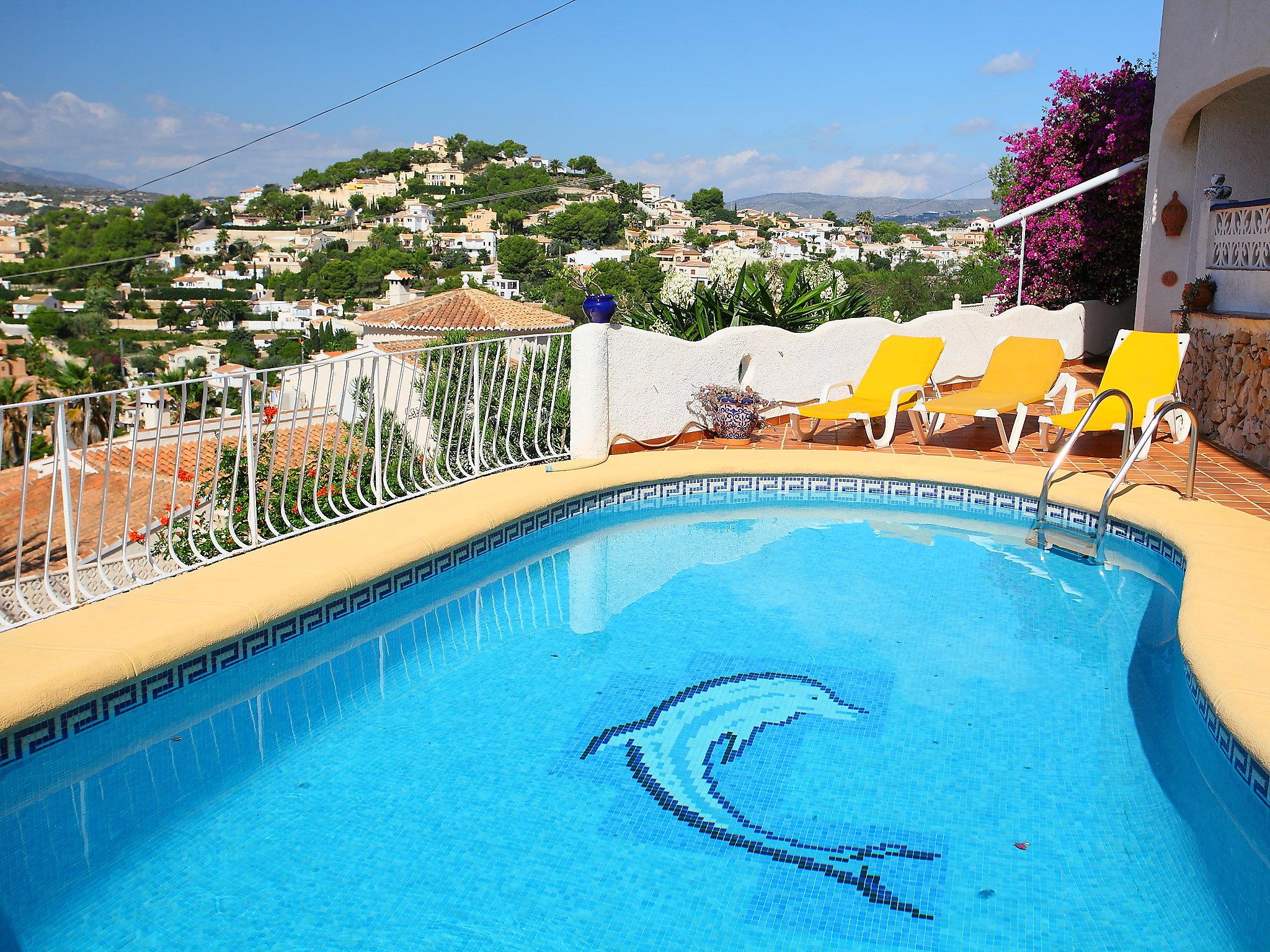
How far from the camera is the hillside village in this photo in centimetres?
6688

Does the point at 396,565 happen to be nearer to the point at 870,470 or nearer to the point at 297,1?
the point at 870,470

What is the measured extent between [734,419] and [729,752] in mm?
4989

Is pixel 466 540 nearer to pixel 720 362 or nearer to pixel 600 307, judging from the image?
pixel 600 307

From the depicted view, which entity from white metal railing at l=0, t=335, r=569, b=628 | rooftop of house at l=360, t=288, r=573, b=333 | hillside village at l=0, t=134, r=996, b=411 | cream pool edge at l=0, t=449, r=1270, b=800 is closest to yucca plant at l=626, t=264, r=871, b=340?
white metal railing at l=0, t=335, r=569, b=628

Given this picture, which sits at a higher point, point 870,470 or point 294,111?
point 294,111

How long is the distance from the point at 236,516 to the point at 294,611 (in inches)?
76.2

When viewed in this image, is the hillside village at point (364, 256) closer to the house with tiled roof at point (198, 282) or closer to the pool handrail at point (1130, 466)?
the house with tiled roof at point (198, 282)

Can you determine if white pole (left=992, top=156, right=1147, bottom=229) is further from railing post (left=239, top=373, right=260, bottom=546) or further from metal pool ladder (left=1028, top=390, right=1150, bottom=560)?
railing post (left=239, top=373, right=260, bottom=546)

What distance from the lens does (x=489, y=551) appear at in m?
5.96

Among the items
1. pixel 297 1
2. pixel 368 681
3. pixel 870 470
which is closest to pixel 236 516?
pixel 368 681

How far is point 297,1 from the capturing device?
225ft

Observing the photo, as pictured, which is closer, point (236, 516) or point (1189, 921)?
point (1189, 921)

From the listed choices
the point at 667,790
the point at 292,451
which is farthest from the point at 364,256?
the point at 667,790

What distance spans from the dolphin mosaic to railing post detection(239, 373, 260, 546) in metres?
2.39
